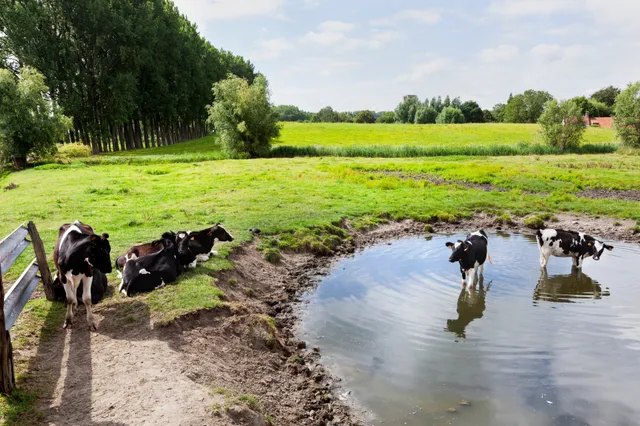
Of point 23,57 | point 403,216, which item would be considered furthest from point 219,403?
point 23,57

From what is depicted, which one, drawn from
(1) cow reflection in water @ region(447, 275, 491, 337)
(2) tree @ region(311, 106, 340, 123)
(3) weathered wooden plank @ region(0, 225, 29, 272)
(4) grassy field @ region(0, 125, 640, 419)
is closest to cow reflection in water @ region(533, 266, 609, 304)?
(1) cow reflection in water @ region(447, 275, 491, 337)

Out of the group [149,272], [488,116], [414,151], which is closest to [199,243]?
[149,272]

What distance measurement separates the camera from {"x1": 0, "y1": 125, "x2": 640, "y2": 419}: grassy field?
10.6 meters

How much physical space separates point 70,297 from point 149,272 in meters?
2.04

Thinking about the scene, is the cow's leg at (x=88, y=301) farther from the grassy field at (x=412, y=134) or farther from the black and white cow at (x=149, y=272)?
the grassy field at (x=412, y=134)

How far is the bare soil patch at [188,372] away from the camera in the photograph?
20.3 ft

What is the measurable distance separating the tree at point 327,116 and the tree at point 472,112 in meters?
51.8

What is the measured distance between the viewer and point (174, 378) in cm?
700

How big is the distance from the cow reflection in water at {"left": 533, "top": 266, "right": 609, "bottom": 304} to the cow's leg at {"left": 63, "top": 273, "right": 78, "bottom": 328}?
11077 millimetres

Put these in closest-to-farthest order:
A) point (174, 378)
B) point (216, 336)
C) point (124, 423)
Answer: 1. point (124, 423)
2. point (174, 378)
3. point (216, 336)

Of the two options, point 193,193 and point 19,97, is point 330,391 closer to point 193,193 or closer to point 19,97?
point 193,193

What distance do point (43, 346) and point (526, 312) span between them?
1070 cm

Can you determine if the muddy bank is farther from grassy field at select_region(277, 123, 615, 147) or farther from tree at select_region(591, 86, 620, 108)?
tree at select_region(591, 86, 620, 108)


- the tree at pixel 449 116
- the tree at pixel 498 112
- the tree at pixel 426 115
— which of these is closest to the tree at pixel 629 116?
the tree at pixel 449 116
